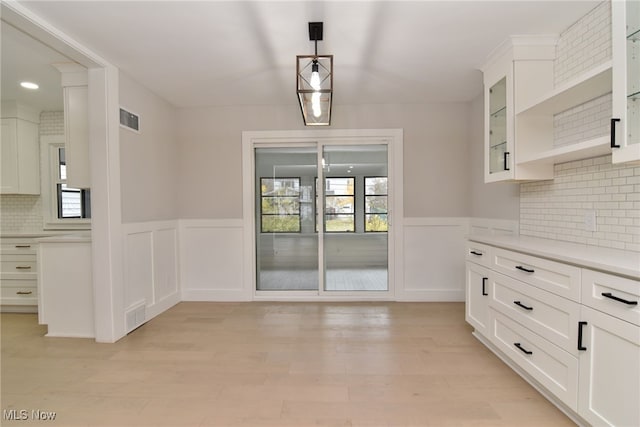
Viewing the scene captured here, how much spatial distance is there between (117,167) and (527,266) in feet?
11.5

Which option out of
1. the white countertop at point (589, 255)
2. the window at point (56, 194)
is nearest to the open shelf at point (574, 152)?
the white countertop at point (589, 255)

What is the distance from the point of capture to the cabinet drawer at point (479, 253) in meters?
2.57

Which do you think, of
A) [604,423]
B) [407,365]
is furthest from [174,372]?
[604,423]

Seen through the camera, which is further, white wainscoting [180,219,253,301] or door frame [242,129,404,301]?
white wainscoting [180,219,253,301]

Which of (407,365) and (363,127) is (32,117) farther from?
(407,365)

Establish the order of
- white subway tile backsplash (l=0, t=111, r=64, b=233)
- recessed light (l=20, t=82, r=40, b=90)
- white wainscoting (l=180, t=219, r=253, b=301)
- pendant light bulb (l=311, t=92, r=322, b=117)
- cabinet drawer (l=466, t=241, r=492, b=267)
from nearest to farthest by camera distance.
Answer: pendant light bulb (l=311, t=92, r=322, b=117)
cabinet drawer (l=466, t=241, r=492, b=267)
recessed light (l=20, t=82, r=40, b=90)
white wainscoting (l=180, t=219, r=253, b=301)
white subway tile backsplash (l=0, t=111, r=64, b=233)

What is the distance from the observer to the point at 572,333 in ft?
5.50

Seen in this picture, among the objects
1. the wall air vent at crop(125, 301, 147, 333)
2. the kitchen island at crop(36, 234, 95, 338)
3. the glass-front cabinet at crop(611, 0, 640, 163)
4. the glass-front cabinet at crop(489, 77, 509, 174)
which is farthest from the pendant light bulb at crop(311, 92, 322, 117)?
the wall air vent at crop(125, 301, 147, 333)

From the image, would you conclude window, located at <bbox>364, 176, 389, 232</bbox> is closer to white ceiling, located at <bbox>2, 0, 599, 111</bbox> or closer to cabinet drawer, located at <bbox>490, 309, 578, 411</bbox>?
white ceiling, located at <bbox>2, 0, 599, 111</bbox>

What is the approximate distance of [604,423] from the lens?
1490 mm

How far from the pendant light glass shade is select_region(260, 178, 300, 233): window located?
103 centimetres

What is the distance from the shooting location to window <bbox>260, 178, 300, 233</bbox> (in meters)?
4.20

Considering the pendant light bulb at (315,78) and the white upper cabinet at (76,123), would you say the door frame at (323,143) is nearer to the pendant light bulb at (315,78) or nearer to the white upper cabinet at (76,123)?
the white upper cabinet at (76,123)

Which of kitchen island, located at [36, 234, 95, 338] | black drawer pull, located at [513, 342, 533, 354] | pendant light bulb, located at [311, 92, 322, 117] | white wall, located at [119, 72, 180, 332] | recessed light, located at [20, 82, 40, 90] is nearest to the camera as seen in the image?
black drawer pull, located at [513, 342, 533, 354]
